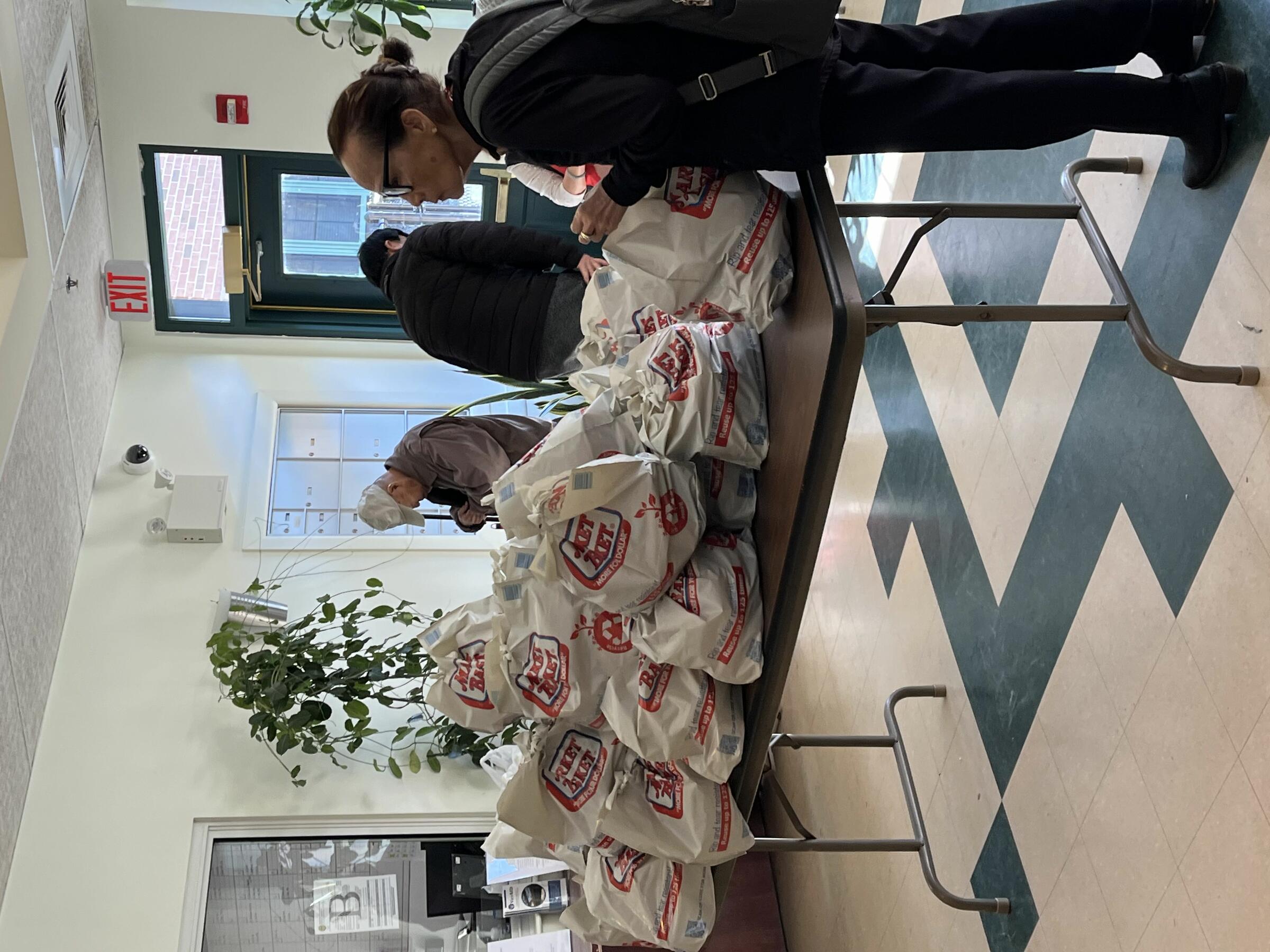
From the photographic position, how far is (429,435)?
101 inches

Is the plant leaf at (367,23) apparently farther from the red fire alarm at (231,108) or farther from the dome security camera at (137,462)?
the dome security camera at (137,462)

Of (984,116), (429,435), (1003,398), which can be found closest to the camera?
(984,116)

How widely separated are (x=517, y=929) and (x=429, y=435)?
1626 millimetres

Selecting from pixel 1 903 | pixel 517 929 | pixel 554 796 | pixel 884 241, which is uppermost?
pixel 884 241

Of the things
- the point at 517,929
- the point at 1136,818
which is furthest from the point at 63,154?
the point at 1136,818

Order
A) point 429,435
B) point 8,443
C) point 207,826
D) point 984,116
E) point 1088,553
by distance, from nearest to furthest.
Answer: point 984,116, point 1088,553, point 429,435, point 8,443, point 207,826

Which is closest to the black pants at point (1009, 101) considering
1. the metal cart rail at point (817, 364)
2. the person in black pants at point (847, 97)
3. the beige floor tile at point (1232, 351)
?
the person in black pants at point (847, 97)

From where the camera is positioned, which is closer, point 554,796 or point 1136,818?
point 1136,818

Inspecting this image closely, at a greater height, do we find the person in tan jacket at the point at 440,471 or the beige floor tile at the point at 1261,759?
the beige floor tile at the point at 1261,759

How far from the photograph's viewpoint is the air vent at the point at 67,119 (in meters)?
3.10

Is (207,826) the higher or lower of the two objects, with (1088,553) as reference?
lower

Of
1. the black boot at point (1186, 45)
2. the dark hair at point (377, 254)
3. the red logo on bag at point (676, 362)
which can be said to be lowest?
the dark hair at point (377, 254)

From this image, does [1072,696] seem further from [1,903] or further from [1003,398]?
[1,903]

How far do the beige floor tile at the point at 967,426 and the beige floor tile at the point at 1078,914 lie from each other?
718mm
